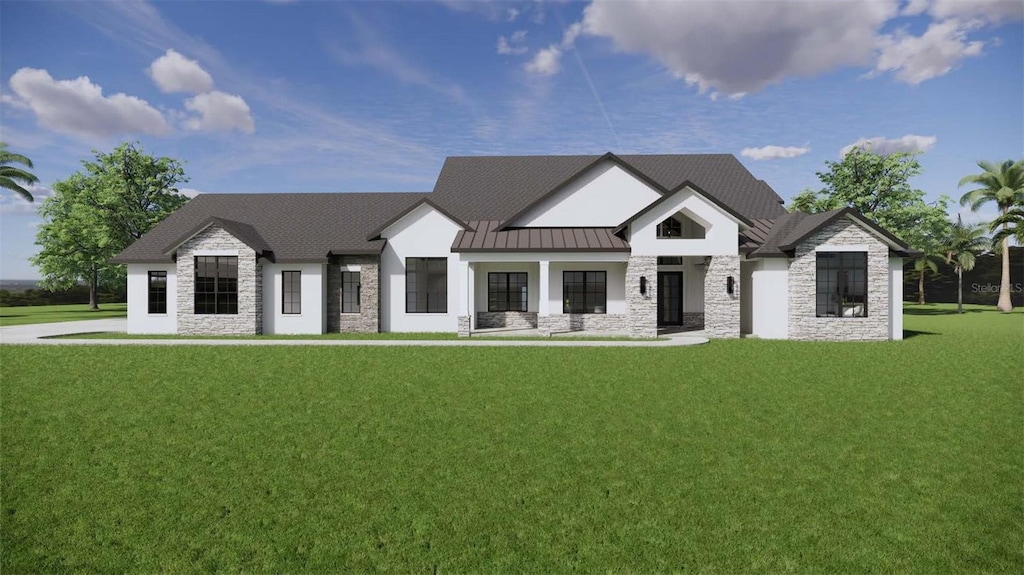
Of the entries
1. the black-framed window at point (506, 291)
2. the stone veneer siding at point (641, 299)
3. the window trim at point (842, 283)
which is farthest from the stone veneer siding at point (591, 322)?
the window trim at point (842, 283)

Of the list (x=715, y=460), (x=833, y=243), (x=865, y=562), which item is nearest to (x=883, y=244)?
(x=833, y=243)

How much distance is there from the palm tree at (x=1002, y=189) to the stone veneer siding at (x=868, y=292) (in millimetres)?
32190

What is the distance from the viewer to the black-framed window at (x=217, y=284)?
22.6 m

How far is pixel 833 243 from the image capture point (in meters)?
20.5

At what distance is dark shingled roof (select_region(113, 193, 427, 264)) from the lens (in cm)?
2341

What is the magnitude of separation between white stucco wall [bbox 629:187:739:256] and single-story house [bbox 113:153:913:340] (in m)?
0.05

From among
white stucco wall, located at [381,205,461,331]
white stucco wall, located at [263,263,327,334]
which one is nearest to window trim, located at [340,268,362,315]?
white stucco wall, located at [263,263,327,334]

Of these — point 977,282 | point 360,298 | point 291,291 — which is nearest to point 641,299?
point 360,298

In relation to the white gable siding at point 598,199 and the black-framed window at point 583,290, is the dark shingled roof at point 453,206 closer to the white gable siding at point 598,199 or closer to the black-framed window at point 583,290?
the white gable siding at point 598,199

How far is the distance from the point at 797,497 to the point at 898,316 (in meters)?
19.7

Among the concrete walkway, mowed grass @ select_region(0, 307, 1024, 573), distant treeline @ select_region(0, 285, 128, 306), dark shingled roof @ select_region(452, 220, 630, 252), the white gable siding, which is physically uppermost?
the white gable siding

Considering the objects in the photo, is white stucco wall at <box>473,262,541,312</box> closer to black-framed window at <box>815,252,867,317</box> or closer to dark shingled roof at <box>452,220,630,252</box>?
dark shingled roof at <box>452,220,630,252</box>

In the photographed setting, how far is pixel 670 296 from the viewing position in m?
24.9

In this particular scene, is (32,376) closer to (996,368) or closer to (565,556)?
(565,556)
